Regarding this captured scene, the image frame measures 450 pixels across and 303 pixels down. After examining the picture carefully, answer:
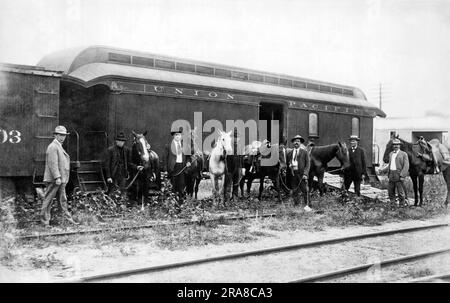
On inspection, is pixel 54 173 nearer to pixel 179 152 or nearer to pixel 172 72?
pixel 179 152

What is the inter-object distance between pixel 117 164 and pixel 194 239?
10.7 ft

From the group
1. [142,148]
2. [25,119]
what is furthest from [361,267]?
[25,119]

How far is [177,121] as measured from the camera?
12242 mm

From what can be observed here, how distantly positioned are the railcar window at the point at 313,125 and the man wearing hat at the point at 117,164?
24.8 ft

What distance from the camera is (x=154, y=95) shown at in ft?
38.8

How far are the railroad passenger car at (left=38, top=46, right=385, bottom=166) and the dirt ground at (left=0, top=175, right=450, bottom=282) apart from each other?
244 cm

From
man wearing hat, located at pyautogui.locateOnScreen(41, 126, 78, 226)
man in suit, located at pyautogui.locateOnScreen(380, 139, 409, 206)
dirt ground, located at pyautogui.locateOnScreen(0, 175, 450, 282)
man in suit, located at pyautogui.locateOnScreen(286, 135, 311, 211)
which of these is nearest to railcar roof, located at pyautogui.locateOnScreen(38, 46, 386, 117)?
man wearing hat, located at pyautogui.locateOnScreen(41, 126, 78, 226)

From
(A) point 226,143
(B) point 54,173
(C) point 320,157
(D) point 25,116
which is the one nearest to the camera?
(B) point 54,173

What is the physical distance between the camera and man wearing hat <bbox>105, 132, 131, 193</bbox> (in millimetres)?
10414

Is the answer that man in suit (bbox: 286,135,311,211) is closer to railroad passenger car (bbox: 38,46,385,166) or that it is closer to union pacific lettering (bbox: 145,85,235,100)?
railroad passenger car (bbox: 38,46,385,166)

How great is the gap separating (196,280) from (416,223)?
7.00m

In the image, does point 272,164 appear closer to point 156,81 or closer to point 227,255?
point 156,81

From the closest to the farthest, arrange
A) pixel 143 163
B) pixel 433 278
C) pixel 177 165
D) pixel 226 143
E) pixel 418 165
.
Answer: pixel 433 278 → pixel 143 163 → pixel 177 165 → pixel 226 143 → pixel 418 165
